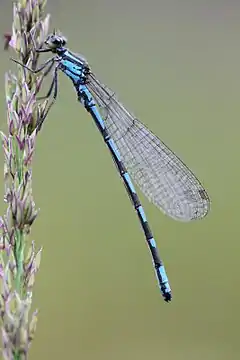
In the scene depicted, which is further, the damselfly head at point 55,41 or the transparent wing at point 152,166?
the transparent wing at point 152,166

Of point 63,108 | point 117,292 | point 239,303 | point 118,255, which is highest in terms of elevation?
point 63,108

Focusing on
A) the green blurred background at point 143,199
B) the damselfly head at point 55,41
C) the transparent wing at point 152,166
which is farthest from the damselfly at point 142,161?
the green blurred background at point 143,199

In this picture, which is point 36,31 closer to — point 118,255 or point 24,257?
point 24,257

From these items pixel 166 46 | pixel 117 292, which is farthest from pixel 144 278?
pixel 166 46

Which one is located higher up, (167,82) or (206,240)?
(167,82)

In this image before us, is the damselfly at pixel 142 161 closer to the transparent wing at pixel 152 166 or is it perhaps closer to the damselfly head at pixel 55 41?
the transparent wing at pixel 152 166

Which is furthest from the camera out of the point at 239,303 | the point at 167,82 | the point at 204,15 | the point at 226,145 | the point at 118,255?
the point at 204,15
